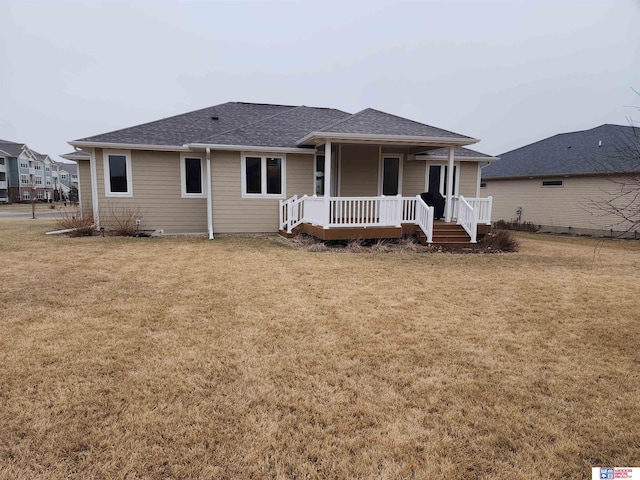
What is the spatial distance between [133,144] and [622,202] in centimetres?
1943

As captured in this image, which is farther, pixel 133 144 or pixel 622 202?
pixel 622 202

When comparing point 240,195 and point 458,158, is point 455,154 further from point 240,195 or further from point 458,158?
point 240,195

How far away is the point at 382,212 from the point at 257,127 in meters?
6.16

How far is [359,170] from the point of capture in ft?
43.9

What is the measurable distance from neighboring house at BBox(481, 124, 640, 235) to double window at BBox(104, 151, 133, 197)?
60.1ft

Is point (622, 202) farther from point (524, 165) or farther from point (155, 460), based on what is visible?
point (155, 460)

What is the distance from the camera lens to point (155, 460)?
6.90 ft

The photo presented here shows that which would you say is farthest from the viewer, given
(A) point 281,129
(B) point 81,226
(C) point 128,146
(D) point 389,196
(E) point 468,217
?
(A) point 281,129

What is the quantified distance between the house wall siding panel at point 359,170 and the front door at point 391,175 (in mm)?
430

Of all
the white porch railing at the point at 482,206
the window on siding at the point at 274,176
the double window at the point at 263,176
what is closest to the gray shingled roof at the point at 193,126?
the double window at the point at 263,176

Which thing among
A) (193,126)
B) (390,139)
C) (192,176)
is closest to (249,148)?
(192,176)

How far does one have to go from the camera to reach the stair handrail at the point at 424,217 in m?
10.6

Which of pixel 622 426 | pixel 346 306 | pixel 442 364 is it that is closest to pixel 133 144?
pixel 346 306

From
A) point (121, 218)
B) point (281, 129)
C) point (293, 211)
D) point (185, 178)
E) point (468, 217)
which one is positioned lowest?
point (121, 218)
